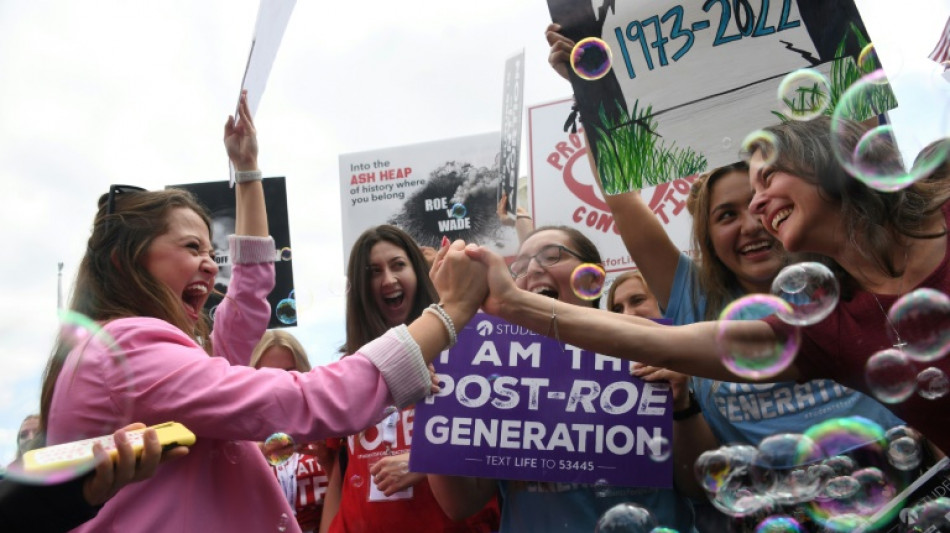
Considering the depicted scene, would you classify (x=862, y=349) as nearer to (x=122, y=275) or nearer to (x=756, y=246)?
(x=756, y=246)

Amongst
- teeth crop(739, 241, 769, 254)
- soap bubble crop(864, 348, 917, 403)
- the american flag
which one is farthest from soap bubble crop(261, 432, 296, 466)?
the american flag

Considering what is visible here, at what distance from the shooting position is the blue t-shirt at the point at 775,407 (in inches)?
90.8

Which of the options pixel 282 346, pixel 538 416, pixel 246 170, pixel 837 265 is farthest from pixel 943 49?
pixel 282 346

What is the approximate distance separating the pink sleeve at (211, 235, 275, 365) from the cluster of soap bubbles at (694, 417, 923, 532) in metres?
1.47

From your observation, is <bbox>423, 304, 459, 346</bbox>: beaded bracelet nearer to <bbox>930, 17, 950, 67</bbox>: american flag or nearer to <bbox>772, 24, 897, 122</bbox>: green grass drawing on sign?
<bbox>772, 24, 897, 122</bbox>: green grass drawing on sign

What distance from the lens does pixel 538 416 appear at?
247cm

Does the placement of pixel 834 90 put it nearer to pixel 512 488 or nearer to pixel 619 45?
pixel 619 45

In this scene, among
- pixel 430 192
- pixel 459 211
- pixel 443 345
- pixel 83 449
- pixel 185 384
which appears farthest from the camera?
pixel 430 192

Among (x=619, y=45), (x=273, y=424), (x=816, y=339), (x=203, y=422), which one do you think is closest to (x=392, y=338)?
(x=273, y=424)

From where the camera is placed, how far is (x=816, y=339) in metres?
2.04

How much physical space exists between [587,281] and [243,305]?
4.05 ft

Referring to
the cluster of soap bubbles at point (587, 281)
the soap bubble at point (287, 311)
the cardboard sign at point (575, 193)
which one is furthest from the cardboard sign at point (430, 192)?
the cluster of soap bubbles at point (587, 281)

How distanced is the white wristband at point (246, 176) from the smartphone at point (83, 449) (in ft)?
4.15

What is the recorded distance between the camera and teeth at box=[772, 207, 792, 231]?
2.10 meters
